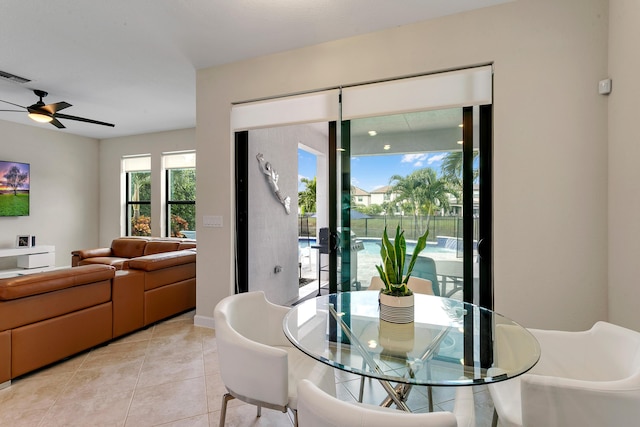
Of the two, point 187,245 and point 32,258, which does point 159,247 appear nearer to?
point 187,245

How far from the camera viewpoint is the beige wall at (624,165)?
5.72ft

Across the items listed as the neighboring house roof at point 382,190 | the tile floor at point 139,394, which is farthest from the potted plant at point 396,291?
the neighboring house roof at point 382,190

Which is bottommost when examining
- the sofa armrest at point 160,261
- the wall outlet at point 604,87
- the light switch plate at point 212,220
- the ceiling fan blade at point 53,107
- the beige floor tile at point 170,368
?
the beige floor tile at point 170,368

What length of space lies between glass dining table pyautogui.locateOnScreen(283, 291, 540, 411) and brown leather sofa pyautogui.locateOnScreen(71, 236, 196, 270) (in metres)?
A: 3.84

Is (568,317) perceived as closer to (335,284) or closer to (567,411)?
(567,411)

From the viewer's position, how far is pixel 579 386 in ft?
3.31

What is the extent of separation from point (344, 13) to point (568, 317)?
2797mm

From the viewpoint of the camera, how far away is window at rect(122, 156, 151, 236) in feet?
21.2

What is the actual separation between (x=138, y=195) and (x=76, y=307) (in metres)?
4.60

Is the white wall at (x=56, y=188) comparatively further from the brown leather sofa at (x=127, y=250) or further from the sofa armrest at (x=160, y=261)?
the sofa armrest at (x=160, y=261)

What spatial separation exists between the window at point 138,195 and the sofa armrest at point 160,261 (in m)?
3.31

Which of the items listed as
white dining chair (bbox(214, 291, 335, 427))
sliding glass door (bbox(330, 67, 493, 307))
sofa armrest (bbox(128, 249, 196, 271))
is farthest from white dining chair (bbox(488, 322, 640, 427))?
sofa armrest (bbox(128, 249, 196, 271))

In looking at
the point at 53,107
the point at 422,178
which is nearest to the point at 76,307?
the point at 53,107

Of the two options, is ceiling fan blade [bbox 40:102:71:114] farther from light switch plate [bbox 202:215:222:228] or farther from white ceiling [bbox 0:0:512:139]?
light switch plate [bbox 202:215:222:228]
